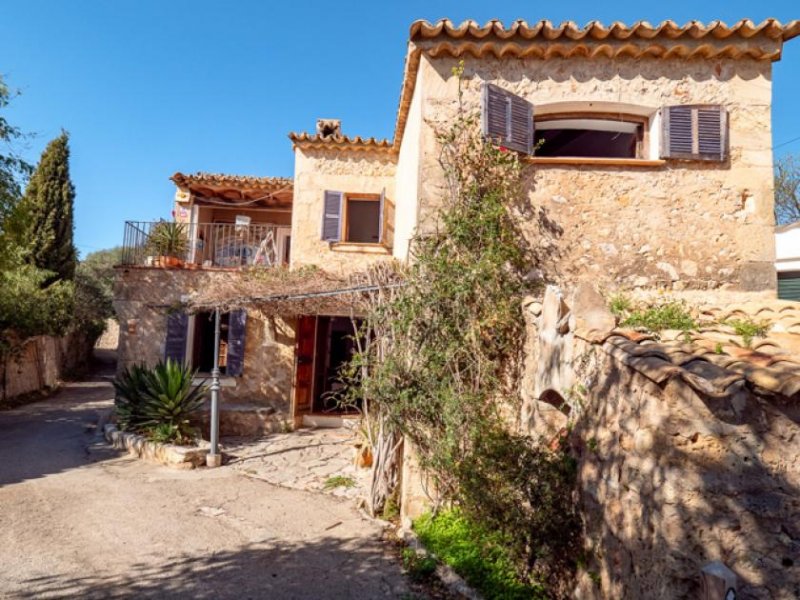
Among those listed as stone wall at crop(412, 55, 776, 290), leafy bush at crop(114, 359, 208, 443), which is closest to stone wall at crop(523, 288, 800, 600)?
stone wall at crop(412, 55, 776, 290)

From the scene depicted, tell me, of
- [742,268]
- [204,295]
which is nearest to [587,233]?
[742,268]

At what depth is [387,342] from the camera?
205 inches

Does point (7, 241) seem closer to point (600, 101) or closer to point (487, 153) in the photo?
point (487, 153)

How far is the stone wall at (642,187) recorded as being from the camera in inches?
214

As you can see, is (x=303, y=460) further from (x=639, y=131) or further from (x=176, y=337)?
(x=639, y=131)

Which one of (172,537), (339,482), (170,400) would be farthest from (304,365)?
(172,537)

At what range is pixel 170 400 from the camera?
7680mm

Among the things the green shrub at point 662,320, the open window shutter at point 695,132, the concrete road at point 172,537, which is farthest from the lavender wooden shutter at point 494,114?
the concrete road at point 172,537

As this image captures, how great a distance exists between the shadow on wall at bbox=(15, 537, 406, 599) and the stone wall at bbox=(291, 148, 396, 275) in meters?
6.31

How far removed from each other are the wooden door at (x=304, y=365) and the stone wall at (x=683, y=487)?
7356 millimetres

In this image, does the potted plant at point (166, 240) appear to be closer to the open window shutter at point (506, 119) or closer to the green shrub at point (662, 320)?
the open window shutter at point (506, 119)

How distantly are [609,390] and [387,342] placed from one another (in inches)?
108

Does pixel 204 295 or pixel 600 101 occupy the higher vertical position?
pixel 600 101

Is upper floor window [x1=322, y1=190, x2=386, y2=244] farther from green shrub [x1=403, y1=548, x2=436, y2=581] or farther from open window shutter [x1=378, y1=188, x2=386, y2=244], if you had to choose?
green shrub [x1=403, y1=548, x2=436, y2=581]
